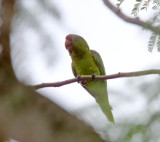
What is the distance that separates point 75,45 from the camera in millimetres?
3256

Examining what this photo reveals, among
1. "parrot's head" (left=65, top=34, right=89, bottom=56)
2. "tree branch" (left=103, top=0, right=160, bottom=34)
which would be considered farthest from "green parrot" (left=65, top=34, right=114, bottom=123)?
"tree branch" (left=103, top=0, right=160, bottom=34)

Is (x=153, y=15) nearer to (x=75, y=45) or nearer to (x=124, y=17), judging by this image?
(x=124, y=17)

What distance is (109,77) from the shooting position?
1583 millimetres

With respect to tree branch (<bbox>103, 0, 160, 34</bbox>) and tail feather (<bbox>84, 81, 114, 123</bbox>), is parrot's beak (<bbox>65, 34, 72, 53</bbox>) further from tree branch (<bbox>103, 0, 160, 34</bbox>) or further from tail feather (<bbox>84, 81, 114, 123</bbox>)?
tree branch (<bbox>103, 0, 160, 34</bbox>)

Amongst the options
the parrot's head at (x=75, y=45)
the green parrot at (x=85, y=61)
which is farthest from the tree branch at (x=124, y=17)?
the parrot's head at (x=75, y=45)

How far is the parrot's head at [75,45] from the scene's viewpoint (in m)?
3.21

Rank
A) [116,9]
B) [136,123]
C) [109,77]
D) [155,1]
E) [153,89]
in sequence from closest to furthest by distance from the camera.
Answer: [136,123] → [153,89] → [155,1] → [116,9] → [109,77]

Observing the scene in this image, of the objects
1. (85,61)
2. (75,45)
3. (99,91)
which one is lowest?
(99,91)

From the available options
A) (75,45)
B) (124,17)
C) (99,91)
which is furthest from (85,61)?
(124,17)

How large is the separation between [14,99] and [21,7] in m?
0.26

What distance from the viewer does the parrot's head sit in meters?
3.21

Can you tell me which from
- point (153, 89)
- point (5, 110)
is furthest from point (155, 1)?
point (5, 110)

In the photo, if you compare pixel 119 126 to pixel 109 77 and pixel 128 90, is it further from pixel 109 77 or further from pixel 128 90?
pixel 109 77

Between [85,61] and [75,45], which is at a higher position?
[75,45]
